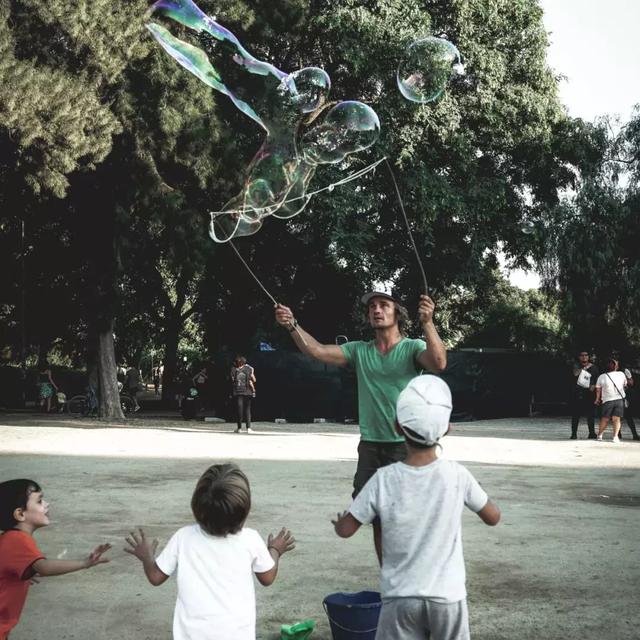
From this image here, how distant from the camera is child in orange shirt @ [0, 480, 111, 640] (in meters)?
3.67

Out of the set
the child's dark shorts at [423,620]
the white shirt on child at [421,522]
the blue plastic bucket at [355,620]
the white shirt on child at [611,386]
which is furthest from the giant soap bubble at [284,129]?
the white shirt on child at [611,386]

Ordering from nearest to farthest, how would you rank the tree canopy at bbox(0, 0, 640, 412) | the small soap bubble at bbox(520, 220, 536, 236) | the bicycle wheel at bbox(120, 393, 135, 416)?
the tree canopy at bbox(0, 0, 640, 412) → the bicycle wheel at bbox(120, 393, 135, 416) → the small soap bubble at bbox(520, 220, 536, 236)

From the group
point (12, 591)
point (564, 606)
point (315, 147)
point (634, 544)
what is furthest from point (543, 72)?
point (12, 591)

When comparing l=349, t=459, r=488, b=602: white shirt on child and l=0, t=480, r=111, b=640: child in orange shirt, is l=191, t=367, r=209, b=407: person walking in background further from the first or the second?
l=349, t=459, r=488, b=602: white shirt on child

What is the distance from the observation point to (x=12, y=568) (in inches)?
146

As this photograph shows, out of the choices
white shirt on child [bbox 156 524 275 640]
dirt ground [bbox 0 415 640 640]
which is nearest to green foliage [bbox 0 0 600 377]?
dirt ground [bbox 0 415 640 640]

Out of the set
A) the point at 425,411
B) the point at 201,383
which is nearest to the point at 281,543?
the point at 425,411

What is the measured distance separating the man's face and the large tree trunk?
19411 mm

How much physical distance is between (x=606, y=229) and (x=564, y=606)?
24488mm

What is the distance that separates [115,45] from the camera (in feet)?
64.3

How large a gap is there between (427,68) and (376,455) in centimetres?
594

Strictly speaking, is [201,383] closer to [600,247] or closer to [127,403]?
[127,403]

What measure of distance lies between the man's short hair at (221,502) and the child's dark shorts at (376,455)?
1.81 meters

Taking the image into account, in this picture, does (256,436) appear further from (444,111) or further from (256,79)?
(444,111)
